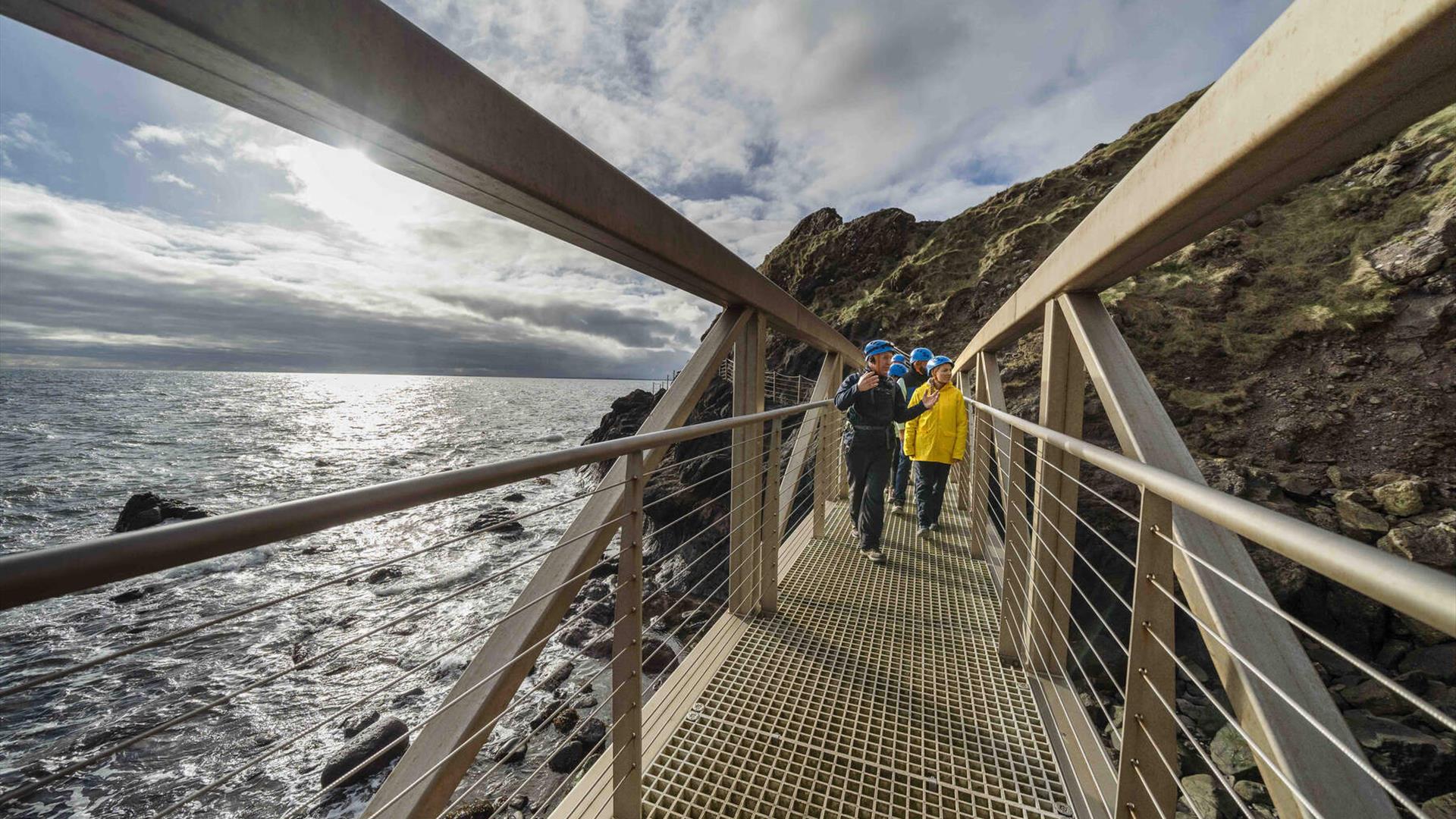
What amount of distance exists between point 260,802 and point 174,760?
8.68 feet

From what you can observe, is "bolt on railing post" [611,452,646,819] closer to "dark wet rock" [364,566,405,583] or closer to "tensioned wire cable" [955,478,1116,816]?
"tensioned wire cable" [955,478,1116,816]

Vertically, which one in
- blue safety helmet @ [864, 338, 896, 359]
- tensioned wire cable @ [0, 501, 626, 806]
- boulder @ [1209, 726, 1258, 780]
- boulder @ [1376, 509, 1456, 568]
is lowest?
boulder @ [1209, 726, 1258, 780]

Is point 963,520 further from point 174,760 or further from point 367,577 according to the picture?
point 367,577

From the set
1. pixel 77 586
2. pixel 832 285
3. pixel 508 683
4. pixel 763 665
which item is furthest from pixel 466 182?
pixel 832 285

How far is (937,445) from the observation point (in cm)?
482

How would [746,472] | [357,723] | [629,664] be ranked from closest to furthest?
[629,664]
[746,472]
[357,723]

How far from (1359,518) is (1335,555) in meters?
15.2

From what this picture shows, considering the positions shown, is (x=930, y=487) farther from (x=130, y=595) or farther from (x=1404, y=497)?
(x=130, y=595)

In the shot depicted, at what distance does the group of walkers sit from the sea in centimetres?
287

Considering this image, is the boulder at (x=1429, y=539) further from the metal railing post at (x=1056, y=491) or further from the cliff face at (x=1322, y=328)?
the metal railing post at (x=1056, y=491)

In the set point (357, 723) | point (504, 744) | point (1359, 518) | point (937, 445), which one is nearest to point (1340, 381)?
point (1359, 518)

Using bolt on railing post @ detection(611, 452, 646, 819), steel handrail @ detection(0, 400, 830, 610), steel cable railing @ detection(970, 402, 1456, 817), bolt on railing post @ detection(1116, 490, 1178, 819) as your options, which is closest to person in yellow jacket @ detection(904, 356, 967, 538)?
steel cable railing @ detection(970, 402, 1456, 817)

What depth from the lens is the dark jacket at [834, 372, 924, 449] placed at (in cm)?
438

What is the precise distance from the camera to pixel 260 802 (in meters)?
8.89
